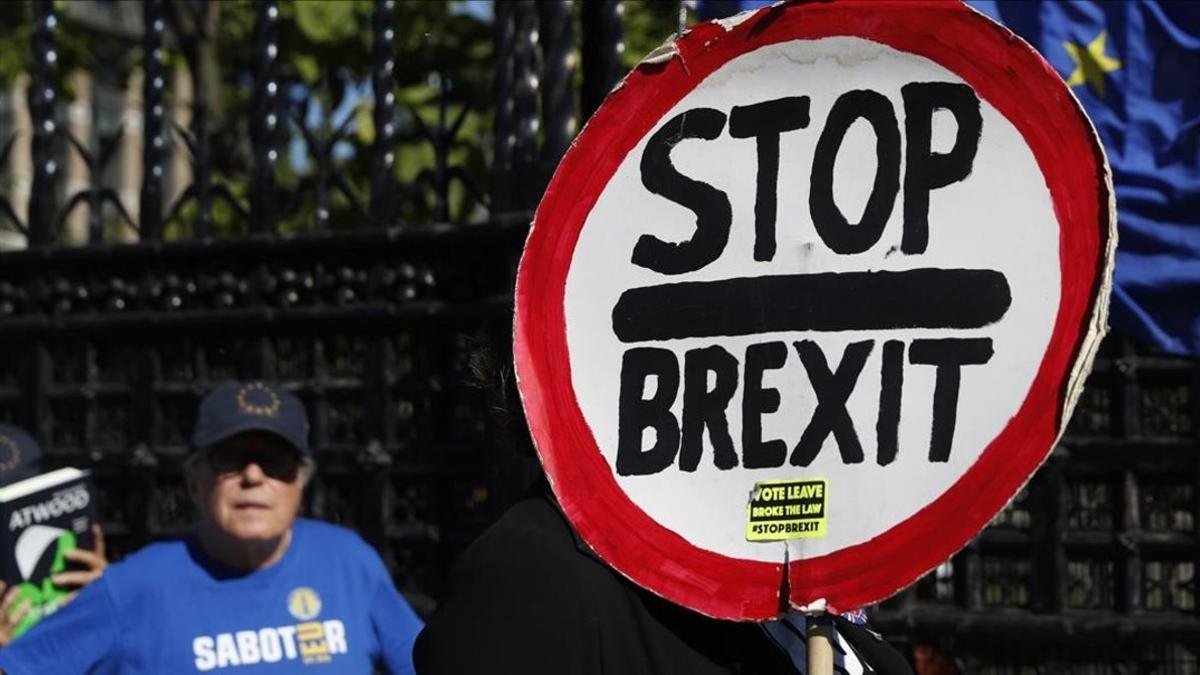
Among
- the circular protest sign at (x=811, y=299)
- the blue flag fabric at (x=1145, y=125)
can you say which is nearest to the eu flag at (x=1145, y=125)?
the blue flag fabric at (x=1145, y=125)

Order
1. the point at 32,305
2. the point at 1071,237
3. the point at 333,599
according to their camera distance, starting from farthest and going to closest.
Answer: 1. the point at 32,305
2. the point at 333,599
3. the point at 1071,237

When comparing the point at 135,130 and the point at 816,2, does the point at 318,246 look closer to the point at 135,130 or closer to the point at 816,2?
the point at 816,2

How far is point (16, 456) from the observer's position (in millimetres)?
4641

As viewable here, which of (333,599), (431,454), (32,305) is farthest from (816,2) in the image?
(32,305)

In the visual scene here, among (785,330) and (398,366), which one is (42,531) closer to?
(398,366)

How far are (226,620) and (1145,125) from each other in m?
2.29

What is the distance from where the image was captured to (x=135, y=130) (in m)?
35.2

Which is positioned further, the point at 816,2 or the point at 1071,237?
the point at 816,2

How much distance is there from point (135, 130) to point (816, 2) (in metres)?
34.6

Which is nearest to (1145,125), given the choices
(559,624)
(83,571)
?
(83,571)

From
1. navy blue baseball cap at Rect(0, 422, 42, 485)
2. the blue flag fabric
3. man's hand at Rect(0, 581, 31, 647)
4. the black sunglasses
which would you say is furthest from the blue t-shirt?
the blue flag fabric

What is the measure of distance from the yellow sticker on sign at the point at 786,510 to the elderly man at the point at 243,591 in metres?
2.16

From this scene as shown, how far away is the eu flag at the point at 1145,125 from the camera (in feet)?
13.4

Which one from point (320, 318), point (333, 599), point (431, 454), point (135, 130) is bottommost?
point (333, 599)
